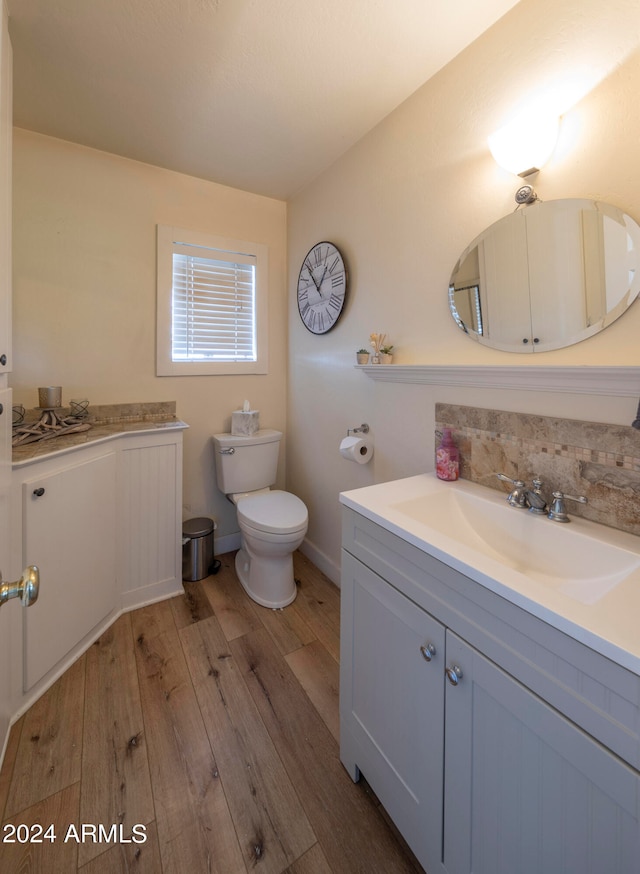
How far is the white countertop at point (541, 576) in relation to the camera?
544 mm

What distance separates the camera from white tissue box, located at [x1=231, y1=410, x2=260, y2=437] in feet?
7.56

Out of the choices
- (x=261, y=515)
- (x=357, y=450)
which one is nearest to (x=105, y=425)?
(x=261, y=515)

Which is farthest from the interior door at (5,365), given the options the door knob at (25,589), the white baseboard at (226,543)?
the white baseboard at (226,543)

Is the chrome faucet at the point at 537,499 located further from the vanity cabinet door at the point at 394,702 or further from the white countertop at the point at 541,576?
the vanity cabinet door at the point at 394,702

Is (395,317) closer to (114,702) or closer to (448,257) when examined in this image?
(448,257)

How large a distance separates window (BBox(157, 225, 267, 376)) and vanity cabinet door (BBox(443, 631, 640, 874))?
6.82 feet

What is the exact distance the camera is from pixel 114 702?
137cm

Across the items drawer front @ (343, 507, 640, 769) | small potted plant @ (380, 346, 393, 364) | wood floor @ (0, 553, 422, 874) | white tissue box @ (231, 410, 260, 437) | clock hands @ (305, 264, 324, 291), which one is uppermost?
clock hands @ (305, 264, 324, 291)

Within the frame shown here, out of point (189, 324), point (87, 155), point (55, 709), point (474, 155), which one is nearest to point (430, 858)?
point (55, 709)

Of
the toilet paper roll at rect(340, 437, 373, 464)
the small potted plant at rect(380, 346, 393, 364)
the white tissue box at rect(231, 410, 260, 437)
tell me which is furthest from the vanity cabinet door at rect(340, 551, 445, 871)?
the white tissue box at rect(231, 410, 260, 437)

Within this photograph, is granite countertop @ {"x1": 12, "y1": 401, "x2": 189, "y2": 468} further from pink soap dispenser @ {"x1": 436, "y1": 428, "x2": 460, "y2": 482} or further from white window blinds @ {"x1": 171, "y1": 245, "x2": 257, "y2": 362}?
pink soap dispenser @ {"x1": 436, "y1": 428, "x2": 460, "y2": 482}

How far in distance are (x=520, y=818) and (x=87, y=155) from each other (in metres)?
2.96

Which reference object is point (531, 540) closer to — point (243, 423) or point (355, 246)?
point (355, 246)

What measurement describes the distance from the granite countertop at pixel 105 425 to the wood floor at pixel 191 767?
92 centimetres
